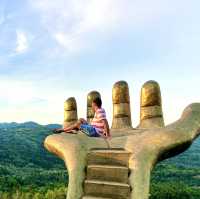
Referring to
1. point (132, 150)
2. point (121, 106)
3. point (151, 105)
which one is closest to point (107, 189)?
point (132, 150)

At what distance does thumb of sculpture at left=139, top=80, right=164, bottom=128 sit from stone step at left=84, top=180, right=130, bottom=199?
205 inches

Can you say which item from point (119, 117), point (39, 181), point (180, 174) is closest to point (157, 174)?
point (180, 174)

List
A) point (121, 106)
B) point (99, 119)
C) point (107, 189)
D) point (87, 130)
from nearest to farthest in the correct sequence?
1. point (107, 189)
2. point (87, 130)
3. point (99, 119)
4. point (121, 106)

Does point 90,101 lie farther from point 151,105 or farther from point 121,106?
point 151,105

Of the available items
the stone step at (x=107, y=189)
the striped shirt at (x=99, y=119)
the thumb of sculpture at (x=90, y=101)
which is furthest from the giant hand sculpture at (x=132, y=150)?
the thumb of sculpture at (x=90, y=101)

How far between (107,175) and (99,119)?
2455 millimetres

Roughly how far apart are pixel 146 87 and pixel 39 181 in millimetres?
124285

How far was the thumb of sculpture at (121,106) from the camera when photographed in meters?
16.1

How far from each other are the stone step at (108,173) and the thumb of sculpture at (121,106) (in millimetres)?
6046

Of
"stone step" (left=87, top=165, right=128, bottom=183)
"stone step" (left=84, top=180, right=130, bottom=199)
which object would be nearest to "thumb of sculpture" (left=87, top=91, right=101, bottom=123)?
"stone step" (left=87, top=165, right=128, bottom=183)

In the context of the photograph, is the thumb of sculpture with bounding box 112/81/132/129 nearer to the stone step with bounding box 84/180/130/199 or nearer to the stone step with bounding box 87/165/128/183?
the stone step with bounding box 87/165/128/183

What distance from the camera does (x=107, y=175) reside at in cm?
995

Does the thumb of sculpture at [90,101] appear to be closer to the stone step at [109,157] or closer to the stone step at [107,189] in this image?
the stone step at [109,157]

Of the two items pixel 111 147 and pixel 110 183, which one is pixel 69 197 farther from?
pixel 111 147
